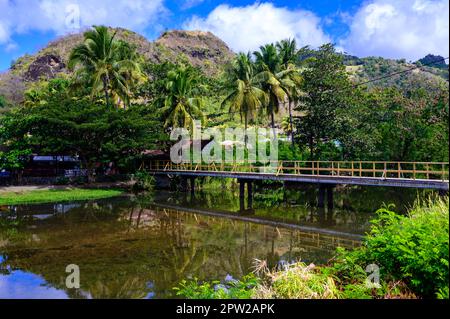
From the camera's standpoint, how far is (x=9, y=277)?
10.0m

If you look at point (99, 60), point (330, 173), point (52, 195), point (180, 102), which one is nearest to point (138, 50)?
point (180, 102)

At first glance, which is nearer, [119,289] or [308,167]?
[119,289]

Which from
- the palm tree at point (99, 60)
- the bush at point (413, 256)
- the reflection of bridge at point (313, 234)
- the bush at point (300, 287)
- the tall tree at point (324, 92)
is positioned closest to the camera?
the bush at point (413, 256)

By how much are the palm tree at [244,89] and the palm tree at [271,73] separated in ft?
2.28

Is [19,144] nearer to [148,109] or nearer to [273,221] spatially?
[148,109]

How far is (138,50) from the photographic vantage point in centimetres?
9956

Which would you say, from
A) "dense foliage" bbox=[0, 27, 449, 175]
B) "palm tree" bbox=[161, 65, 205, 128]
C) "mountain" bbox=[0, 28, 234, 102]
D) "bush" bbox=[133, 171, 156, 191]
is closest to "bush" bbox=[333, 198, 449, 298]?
"dense foliage" bbox=[0, 27, 449, 175]

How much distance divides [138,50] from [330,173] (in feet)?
278

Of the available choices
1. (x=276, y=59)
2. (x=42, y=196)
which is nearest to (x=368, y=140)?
(x=276, y=59)

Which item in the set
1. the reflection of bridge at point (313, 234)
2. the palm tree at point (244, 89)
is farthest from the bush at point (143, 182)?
the reflection of bridge at point (313, 234)

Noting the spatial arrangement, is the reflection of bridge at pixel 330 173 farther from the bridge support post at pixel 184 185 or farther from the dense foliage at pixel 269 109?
the dense foliage at pixel 269 109

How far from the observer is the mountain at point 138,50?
8175 cm

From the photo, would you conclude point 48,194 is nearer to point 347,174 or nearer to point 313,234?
point 313,234
